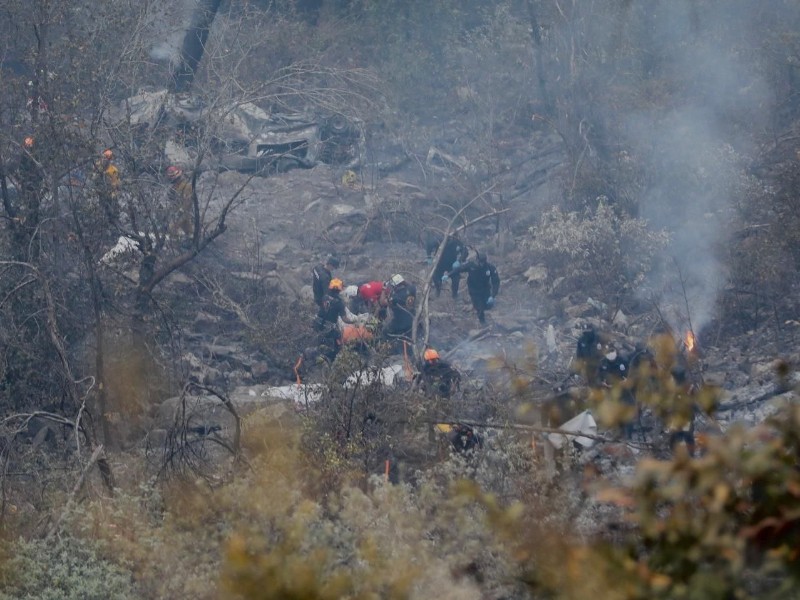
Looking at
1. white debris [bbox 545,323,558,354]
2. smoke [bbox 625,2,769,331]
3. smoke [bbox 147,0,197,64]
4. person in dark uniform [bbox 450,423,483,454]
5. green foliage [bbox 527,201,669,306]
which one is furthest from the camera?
smoke [bbox 147,0,197,64]

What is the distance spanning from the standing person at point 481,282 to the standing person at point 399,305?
1.26m

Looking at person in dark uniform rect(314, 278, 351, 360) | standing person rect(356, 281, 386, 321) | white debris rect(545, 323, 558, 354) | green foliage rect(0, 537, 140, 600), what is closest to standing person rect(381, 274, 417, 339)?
standing person rect(356, 281, 386, 321)

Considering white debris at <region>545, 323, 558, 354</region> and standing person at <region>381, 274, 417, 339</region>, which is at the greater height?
standing person at <region>381, 274, 417, 339</region>

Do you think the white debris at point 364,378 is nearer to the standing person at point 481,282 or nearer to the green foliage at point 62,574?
the green foliage at point 62,574

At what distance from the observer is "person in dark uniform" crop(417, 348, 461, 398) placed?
8.63 metres

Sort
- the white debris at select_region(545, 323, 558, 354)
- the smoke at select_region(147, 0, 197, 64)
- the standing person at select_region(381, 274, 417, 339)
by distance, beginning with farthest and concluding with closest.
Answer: the smoke at select_region(147, 0, 197, 64) → the white debris at select_region(545, 323, 558, 354) → the standing person at select_region(381, 274, 417, 339)

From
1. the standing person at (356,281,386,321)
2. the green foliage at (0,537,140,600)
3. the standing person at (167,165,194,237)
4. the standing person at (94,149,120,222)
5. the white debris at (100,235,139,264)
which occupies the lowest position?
the standing person at (356,281,386,321)

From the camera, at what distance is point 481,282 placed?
11.6 m

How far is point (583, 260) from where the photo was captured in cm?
1276

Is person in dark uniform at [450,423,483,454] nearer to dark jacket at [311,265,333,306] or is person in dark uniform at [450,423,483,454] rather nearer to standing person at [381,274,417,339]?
standing person at [381,274,417,339]

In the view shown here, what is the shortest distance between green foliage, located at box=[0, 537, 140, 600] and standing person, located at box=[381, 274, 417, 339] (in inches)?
233

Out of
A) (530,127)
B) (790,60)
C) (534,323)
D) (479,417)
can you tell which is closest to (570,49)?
(530,127)

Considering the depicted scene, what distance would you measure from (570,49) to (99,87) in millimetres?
10230

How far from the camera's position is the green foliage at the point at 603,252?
12523 mm
